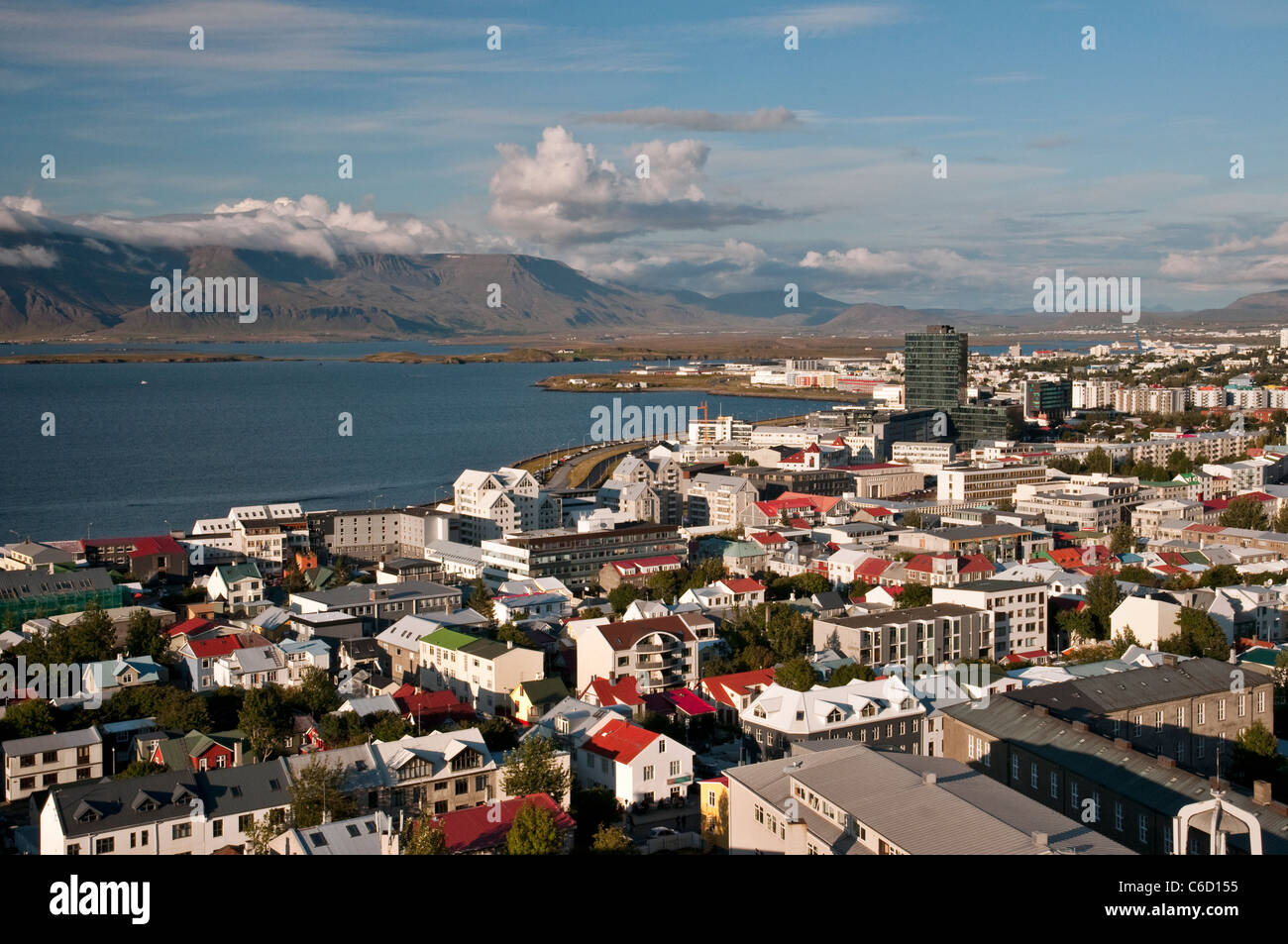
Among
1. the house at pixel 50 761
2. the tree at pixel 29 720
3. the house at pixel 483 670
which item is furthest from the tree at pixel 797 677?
the tree at pixel 29 720

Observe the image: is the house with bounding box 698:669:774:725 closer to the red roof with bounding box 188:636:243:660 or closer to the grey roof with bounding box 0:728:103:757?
the red roof with bounding box 188:636:243:660

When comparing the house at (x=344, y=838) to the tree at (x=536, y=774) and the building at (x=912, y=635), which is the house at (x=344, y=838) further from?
the building at (x=912, y=635)

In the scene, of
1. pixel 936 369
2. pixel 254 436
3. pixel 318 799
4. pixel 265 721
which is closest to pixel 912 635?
pixel 265 721


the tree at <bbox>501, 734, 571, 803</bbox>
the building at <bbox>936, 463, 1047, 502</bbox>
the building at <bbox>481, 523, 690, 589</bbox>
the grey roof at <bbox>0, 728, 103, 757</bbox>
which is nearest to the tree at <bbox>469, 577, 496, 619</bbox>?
the building at <bbox>481, 523, 690, 589</bbox>

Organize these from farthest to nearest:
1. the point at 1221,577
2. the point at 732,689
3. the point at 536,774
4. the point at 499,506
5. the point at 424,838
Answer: the point at 499,506 < the point at 1221,577 < the point at 732,689 < the point at 536,774 < the point at 424,838

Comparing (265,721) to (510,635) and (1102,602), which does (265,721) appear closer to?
(510,635)
